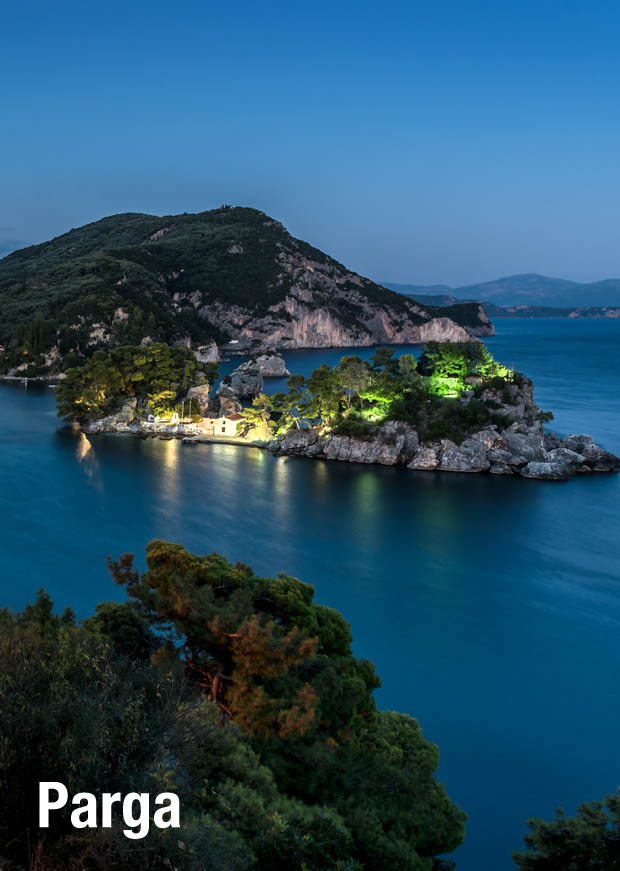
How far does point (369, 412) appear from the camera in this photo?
33.0 meters

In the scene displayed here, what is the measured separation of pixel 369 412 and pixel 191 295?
63.8 m

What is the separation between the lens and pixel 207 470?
30688mm

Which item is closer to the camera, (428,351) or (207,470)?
(207,470)

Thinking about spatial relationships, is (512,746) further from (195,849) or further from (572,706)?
(195,849)

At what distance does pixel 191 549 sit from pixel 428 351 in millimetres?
19741

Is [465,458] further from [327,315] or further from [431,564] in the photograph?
[327,315]

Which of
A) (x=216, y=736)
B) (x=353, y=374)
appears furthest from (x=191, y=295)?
(x=216, y=736)

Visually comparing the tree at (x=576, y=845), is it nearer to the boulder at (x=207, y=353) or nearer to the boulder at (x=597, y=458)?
the boulder at (x=597, y=458)

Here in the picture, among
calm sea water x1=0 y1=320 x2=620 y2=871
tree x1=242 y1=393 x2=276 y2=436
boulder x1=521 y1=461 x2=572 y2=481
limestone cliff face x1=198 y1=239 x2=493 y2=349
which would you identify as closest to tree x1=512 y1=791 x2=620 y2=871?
calm sea water x1=0 y1=320 x2=620 y2=871

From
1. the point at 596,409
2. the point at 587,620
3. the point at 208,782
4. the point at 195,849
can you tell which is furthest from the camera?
the point at 596,409

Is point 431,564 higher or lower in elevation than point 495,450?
lower

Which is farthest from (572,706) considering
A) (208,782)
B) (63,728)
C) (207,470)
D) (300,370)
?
(300,370)

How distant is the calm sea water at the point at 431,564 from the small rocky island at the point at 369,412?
1.34 metres

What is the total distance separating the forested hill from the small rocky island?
20.6 metres
